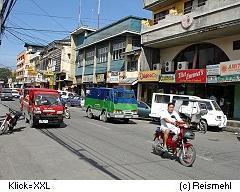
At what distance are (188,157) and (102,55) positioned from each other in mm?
39716

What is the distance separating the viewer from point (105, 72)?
47188 millimetres

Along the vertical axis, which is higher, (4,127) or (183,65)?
(183,65)

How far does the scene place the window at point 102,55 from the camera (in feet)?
157

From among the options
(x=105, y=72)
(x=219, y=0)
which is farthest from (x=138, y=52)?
(x=219, y=0)

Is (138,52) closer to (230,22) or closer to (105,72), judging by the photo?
(105,72)

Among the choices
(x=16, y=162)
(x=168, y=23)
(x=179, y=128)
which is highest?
(x=168, y=23)

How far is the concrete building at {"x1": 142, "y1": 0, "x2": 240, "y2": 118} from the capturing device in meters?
25.5

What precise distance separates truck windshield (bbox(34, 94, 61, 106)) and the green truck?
4.59 m

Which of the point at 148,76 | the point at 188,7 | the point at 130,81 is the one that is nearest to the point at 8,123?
the point at 148,76

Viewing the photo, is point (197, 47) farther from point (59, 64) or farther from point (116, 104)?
point (59, 64)

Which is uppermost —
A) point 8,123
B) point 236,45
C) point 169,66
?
point 236,45

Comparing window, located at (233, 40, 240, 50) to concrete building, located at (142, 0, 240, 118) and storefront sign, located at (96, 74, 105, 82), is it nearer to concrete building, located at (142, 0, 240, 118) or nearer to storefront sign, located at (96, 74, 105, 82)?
concrete building, located at (142, 0, 240, 118)

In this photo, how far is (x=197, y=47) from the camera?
102ft

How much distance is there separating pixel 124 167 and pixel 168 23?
23.6 metres
